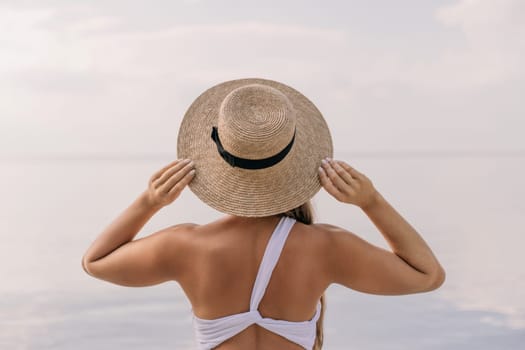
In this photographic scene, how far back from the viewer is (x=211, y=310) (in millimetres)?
2174

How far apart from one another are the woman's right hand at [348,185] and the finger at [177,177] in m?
0.41

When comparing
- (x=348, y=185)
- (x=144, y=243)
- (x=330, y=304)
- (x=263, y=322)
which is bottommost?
(x=263, y=322)

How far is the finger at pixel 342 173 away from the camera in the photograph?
207 cm

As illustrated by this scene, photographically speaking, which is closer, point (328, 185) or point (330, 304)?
point (328, 185)

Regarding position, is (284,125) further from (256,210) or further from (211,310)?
(211,310)

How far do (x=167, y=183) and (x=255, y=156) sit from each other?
0.27 meters

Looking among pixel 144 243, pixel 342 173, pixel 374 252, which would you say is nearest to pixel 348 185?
pixel 342 173

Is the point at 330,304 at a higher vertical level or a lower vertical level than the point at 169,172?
higher

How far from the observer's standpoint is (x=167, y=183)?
2.11 metres

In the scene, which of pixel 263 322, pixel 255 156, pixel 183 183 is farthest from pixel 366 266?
pixel 183 183

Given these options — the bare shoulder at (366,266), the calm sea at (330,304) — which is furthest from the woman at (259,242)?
the calm sea at (330,304)

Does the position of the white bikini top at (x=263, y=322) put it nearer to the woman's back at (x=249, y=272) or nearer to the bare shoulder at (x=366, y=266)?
the woman's back at (x=249, y=272)

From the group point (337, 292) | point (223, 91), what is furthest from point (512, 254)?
point (223, 91)

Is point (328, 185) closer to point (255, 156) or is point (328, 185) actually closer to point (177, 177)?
point (255, 156)
